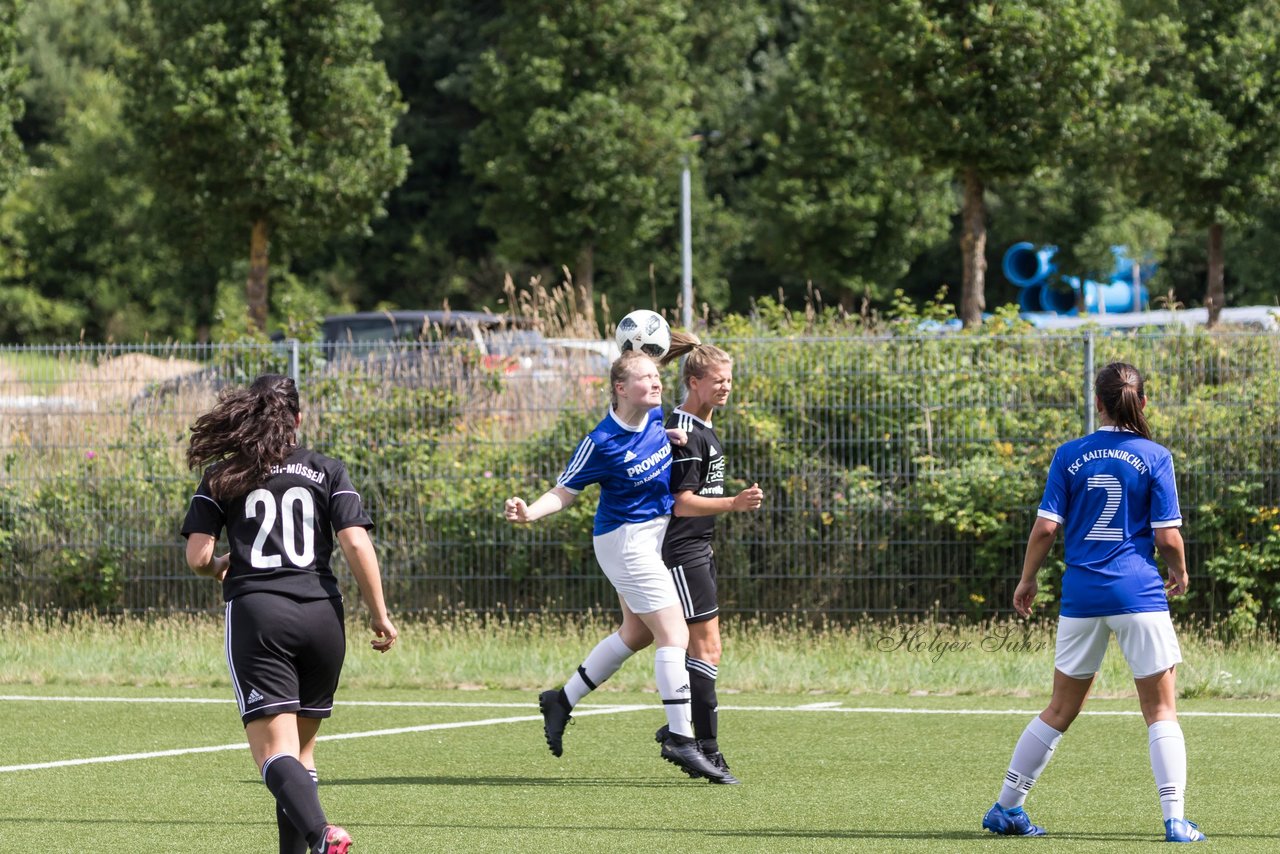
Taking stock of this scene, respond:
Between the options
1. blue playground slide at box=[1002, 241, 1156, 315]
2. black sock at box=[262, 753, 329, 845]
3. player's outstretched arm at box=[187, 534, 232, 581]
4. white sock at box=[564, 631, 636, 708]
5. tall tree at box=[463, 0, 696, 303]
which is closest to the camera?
black sock at box=[262, 753, 329, 845]

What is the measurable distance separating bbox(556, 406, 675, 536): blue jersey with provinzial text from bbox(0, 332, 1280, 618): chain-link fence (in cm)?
508

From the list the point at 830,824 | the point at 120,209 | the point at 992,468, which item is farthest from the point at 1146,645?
the point at 120,209

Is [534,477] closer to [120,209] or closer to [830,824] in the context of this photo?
[830,824]

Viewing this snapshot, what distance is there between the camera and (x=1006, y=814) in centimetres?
646

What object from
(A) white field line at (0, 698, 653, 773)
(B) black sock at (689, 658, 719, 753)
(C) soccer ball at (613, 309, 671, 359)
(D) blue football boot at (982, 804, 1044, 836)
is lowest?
(A) white field line at (0, 698, 653, 773)

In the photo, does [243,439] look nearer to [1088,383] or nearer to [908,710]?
[908,710]

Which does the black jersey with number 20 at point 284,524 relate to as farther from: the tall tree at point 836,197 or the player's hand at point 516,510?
the tall tree at point 836,197

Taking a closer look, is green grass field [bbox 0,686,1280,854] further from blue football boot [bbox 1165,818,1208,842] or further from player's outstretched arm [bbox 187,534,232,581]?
player's outstretched arm [bbox 187,534,232,581]

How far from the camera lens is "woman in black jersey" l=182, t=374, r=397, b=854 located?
545 cm

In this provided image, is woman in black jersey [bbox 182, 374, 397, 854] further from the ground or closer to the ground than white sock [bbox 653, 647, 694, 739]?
further from the ground

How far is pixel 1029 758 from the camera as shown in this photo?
21.0ft

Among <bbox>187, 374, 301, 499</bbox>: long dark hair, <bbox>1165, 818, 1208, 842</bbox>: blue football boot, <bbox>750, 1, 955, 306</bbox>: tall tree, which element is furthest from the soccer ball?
<bbox>750, 1, 955, 306</bbox>: tall tree

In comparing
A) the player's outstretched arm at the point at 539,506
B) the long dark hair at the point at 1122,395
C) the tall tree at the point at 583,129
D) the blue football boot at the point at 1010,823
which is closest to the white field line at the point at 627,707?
the player's outstretched arm at the point at 539,506

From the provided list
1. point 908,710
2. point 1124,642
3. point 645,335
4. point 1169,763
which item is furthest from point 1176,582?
point 908,710
